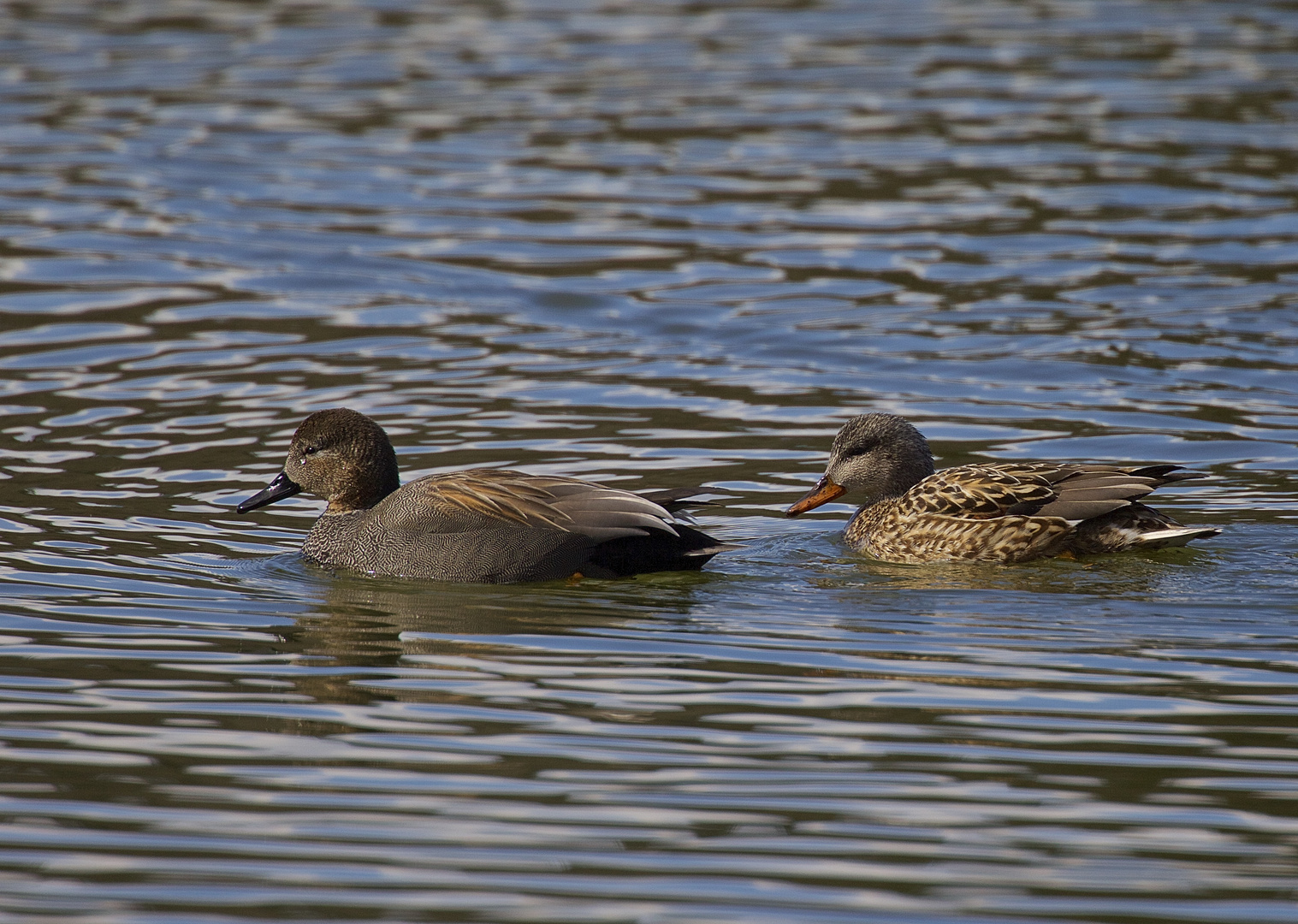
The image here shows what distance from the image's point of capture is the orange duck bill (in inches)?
390

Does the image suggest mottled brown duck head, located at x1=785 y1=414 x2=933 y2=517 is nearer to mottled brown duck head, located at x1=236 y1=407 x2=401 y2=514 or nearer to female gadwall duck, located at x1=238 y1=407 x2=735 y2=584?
female gadwall duck, located at x1=238 y1=407 x2=735 y2=584

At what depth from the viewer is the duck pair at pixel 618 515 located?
877 cm

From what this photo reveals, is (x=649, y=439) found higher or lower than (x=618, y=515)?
lower

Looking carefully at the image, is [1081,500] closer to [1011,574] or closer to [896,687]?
[1011,574]

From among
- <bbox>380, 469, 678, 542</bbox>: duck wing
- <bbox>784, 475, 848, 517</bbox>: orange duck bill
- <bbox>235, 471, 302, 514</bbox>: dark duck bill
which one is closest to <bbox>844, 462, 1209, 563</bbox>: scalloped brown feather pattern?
<bbox>784, 475, 848, 517</bbox>: orange duck bill

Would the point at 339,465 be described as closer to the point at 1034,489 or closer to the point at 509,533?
the point at 509,533

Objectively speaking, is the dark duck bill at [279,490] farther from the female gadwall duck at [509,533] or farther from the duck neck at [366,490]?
the female gadwall duck at [509,533]

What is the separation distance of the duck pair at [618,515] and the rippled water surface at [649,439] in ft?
0.56

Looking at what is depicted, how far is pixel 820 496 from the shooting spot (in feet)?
32.6

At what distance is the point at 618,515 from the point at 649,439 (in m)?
3.03

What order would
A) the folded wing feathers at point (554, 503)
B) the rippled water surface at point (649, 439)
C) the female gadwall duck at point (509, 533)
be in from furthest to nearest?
the female gadwall duck at point (509, 533), the folded wing feathers at point (554, 503), the rippled water surface at point (649, 439)

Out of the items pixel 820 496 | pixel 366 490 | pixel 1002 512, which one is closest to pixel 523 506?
Result: pixel 366 490

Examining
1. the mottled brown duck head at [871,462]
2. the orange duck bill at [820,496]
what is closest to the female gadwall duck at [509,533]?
the orange duck bill at [820,496]

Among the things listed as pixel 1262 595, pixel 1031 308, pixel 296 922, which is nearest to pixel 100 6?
pixel 1031 308
